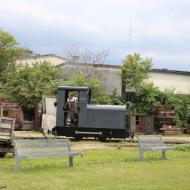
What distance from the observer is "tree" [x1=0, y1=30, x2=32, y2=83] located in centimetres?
5025

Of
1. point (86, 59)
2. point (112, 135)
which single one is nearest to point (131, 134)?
point (112, 135)

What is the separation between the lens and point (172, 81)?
43.4 metres

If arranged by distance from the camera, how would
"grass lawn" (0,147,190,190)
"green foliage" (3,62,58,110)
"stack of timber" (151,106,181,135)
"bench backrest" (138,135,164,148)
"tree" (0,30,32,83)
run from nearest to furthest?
"grass lawn" (0,147,190,190) < "bench backrest" (138,135,164,148) < "stack of timber" (151,106,181,135) < "green foliage" (3,62,58,110) < "tree" (0,30,32,83)

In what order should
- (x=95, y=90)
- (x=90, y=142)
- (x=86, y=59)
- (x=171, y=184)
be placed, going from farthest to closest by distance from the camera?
(x=86, y=59) < (x=95, y=90) < (x=90, y=142) < (x=171, y=184)

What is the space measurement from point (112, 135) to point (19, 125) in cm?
983

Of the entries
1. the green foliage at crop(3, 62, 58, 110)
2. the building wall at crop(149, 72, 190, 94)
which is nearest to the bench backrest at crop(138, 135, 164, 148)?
the green foliage at crop(3, 62, 58, 110)

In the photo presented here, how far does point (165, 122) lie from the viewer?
116 ft

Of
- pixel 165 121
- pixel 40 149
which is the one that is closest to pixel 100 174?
pixel 40 149

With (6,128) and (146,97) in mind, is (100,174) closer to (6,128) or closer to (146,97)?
(6,128)

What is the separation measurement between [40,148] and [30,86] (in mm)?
22215

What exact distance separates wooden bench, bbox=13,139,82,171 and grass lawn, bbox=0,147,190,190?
39 centimetres

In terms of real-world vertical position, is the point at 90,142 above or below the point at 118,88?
below

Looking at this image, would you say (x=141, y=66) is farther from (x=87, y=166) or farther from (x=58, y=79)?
(x=87, y=166)

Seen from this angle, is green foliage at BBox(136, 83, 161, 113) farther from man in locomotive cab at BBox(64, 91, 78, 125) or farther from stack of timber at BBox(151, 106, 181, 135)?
man in locomotive cab at BBox(64, 91, 78, 125)
